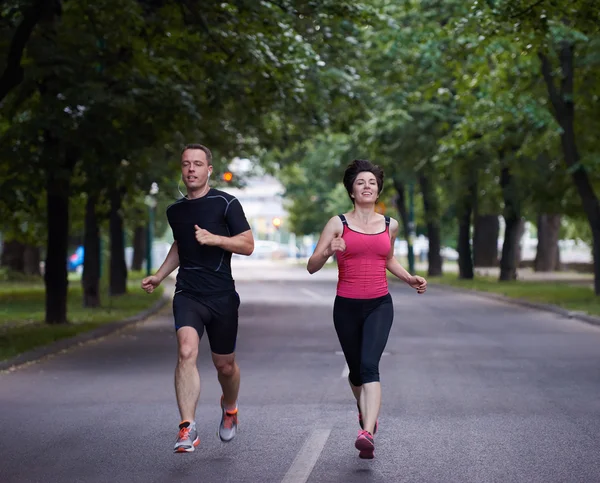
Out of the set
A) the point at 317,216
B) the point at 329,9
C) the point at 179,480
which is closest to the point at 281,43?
the point at 329,9

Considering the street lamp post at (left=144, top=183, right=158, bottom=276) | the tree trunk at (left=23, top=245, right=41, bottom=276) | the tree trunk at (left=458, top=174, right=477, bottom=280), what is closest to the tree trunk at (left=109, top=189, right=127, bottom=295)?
the street lamp post at (left=144, top=183, right=158, bottom=276)

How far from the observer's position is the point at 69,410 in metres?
11.0

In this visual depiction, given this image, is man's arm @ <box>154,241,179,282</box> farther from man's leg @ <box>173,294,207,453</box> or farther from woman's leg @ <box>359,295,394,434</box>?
woman's leg @ <box>359,295,394,434</box>

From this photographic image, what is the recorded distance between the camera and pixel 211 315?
8.29m

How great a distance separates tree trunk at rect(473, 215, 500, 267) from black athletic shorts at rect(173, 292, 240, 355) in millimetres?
49848

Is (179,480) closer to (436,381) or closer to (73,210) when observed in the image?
(436,381)

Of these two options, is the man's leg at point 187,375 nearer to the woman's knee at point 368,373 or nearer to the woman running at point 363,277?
the woman running at point 363,277

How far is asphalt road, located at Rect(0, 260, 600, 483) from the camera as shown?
7.87m

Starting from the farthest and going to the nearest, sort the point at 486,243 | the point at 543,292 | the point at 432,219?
the point at 486,243, the point at 432,219, the point at 543,292

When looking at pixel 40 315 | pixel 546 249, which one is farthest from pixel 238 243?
pixel 546 249

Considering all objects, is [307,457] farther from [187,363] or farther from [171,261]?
[171,261]

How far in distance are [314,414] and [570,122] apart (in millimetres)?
19802

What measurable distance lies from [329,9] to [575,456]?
1206 centimetres

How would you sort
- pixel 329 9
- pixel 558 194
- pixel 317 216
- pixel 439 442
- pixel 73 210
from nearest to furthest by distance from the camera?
pixel 439 442 → pixel 329 9 → pixel 558 194 → pixel 73 210 → pixel 317 216
